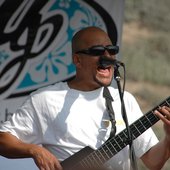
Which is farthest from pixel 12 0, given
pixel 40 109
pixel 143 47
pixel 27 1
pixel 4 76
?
pixel 143 47

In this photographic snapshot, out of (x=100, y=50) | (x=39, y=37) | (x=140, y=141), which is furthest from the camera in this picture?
(x=39, y=37)

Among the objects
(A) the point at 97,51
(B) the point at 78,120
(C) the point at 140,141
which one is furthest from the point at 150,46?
(A) the point at 97,51

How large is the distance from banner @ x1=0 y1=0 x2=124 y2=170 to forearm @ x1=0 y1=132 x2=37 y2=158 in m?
1.68

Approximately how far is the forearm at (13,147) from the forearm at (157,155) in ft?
2.08

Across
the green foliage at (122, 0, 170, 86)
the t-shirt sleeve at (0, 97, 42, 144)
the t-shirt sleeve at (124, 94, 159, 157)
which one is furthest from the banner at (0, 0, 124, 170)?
the green foliage at (122, 0, 170, 86)

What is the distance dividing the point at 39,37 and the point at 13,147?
1.96m

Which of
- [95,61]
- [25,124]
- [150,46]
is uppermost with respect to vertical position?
[95,61]

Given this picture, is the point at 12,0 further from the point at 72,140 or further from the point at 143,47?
the point at 143,47

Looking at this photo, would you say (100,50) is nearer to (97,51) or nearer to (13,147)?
(97,51)

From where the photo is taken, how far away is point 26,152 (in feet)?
15.7

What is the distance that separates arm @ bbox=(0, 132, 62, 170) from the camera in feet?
15.4

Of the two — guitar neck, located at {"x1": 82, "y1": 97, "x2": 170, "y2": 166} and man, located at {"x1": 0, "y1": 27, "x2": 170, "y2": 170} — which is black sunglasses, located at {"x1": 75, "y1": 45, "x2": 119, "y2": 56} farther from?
guitar neck, located at {"x1": 82, "y1": 97, "x2": 170, "y2": 166}

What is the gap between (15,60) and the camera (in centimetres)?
663

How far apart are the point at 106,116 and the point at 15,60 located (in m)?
1.84
